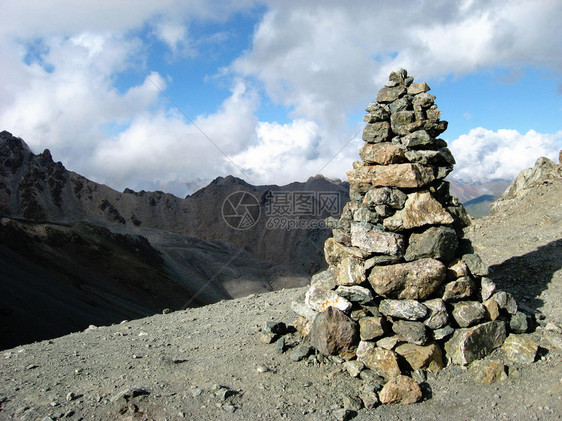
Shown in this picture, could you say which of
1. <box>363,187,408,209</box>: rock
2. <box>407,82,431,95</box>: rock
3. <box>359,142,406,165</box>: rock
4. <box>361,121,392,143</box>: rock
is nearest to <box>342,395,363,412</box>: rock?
<box>363,187,408,209</box>: rock

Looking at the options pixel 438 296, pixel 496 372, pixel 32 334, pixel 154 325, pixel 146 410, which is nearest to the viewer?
pixel 146 410

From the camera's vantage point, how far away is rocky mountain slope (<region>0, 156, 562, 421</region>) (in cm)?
853

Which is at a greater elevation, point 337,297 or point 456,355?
point 337,297

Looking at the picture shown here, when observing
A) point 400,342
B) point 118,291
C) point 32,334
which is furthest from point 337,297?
point 118,291

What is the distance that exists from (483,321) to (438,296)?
1.21 metres

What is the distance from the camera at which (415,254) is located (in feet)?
36.2

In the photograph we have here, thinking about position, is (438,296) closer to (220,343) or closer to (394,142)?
(394,142)

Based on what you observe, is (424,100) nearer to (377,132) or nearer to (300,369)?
(377,132)

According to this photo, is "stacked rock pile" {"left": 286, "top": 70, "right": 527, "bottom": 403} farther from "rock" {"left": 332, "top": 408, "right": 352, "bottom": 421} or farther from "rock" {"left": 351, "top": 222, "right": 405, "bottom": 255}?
"rock" {"left": 332, "top": 408, "right": 352, "bottom": 421}

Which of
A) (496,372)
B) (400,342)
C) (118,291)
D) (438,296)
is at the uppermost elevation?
(118,291)

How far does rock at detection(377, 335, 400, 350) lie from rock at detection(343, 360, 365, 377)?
704mm

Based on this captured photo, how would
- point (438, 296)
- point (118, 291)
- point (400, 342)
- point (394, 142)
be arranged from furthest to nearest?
point (118, 291) → point (394, 142) → point (438, 296) → point (400, 342)

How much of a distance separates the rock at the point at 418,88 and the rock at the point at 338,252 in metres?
5.17

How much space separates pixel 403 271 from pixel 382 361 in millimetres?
2356
